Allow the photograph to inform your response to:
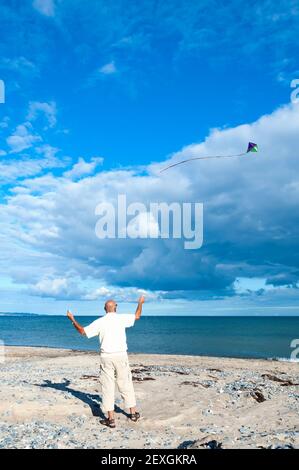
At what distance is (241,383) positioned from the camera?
17328 millimetres

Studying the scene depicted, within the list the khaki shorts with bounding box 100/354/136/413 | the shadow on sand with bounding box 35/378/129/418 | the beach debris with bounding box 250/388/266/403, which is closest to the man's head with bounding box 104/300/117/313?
the khaki shorts with bounding box 100/354/136/413

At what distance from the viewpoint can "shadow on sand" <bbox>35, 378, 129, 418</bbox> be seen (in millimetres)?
11602

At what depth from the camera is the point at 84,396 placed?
13461 mm

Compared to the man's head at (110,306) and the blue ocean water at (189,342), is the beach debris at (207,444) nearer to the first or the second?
the man's head at (110,306)

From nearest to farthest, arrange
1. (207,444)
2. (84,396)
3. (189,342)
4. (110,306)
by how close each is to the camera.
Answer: (207,444), (110,306), (84,396), (189,342)

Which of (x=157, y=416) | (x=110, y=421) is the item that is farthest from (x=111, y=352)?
(x=157, y=416)

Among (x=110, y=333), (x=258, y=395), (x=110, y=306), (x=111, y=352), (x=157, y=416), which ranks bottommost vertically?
(x=258, y=395)

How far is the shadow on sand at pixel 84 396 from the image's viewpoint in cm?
1160

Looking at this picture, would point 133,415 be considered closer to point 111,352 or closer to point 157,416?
point 157,416
